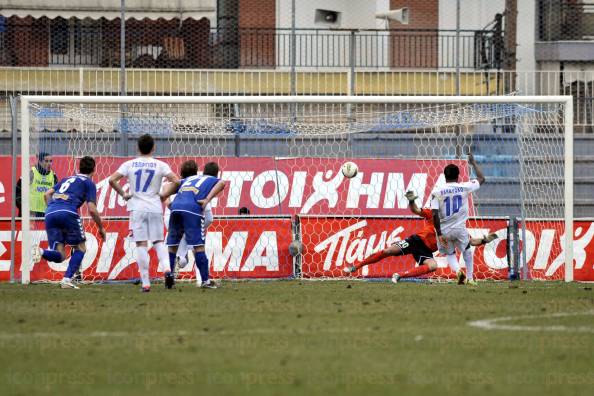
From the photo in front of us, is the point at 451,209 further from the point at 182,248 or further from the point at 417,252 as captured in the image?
the point at 182,248

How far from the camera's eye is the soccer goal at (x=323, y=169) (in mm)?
18031

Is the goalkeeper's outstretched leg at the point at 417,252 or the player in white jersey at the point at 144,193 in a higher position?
the player in white jersey at the point at 144,193

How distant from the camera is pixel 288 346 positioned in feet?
28.2

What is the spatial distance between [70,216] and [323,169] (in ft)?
20.0

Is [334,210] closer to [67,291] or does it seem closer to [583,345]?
[67,291]

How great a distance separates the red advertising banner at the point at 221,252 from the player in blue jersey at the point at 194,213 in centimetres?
279

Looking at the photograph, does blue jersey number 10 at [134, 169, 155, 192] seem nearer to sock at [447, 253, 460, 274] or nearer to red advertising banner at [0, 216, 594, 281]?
red advertising banner at [0, 216, 594, 281]

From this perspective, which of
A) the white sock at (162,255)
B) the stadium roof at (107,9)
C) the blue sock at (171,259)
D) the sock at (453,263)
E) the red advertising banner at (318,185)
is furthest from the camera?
the stadium roof at (107,9)

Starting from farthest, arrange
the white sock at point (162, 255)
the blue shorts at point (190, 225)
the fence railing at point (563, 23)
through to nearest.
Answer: the fence railing at point (563, 23) → the blue shorts at point (190, 225) → the white sock at point (162, 255)

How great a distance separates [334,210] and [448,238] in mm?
4026

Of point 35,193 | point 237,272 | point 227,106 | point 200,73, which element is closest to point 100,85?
point 200,73

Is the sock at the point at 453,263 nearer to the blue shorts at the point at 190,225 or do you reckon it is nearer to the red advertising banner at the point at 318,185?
the red advertising banner at the point at 318,185

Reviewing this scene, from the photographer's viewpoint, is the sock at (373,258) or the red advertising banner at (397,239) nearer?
the sock at (373,258)

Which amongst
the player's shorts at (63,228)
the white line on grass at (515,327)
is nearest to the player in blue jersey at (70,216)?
the player's shorts at (63,228)
